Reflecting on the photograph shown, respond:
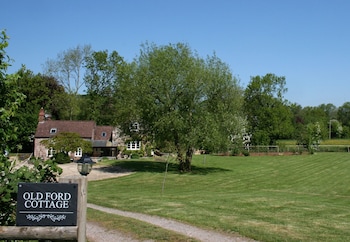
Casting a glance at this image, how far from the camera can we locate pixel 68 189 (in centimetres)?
546

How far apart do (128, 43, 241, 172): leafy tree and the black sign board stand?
87.2 feet

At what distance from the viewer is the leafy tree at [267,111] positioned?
70.7 metres

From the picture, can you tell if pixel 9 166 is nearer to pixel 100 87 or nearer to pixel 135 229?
pixel 135 229

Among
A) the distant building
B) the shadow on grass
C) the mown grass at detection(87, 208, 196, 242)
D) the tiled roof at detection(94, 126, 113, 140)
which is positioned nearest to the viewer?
the mown grass at detection(87, 208, 196, 242)

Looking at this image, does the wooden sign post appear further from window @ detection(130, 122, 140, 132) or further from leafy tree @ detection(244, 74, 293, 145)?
leafy tree @ detection(244, 74, 293, 145)

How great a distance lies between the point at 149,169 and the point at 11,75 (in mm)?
32802

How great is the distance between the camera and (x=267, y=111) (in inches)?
2785

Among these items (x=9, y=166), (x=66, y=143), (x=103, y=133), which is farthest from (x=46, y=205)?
(x=103, y=133)

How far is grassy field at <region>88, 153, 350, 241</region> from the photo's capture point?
11.2 m

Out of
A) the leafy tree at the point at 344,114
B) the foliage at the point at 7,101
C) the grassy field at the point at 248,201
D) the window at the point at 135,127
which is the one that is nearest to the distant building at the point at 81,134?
the window at the point at 135,127

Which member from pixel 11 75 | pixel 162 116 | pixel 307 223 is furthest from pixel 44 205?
pixel 162 116

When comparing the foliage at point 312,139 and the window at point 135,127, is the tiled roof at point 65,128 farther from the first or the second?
the foliage at point 312,139

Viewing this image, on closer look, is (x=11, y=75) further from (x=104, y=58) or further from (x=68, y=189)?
(x=104, y=58)

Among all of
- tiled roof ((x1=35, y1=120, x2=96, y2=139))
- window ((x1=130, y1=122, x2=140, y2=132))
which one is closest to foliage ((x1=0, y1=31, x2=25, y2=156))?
window ((x1=130, y1=122, x2=140, y2=132))
